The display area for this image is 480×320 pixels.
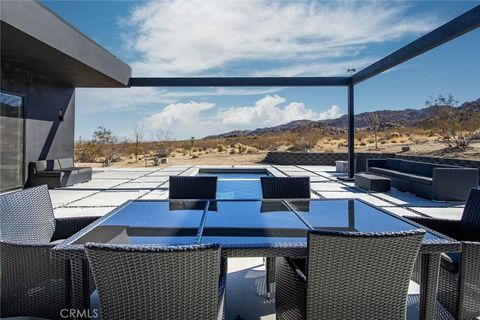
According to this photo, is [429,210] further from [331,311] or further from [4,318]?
[4,318]

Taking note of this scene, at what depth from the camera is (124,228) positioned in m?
2.38

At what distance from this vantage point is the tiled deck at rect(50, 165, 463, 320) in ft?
8.92

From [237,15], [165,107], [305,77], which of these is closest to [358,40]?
[305,77]

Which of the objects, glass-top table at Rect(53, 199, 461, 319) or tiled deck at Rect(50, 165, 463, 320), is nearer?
glass-top table at Rect(53, 199, 461, 319)

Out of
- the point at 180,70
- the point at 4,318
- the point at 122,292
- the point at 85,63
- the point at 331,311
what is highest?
the point at 180,70

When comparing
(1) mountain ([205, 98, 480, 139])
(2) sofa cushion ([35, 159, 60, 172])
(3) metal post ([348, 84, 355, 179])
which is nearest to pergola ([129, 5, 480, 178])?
(3) metal post ([348, 84, 355, 179])

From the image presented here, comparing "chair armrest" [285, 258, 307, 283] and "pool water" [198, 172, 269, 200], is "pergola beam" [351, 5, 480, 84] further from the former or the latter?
"chair armrest" [285, 258, 307, 283]

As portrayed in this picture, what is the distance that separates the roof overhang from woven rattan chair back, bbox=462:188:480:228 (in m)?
5.84

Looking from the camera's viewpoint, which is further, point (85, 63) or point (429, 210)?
point (85, 63)

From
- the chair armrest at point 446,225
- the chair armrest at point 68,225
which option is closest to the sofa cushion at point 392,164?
the chair armrest at point 446,225

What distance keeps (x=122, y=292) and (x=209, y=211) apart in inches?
57.6

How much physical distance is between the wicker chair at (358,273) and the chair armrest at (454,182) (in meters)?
6.34

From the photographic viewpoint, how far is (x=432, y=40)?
19.7 ft

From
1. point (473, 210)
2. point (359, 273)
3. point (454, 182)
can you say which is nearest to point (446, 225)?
point (473, 210)
